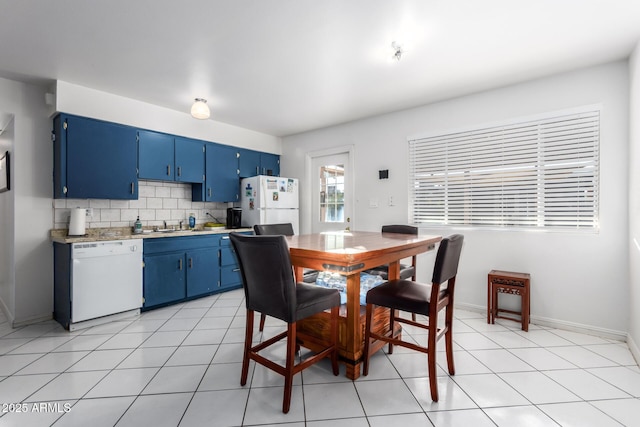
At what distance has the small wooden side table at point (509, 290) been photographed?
113 inches

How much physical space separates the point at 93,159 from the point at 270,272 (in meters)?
2.89

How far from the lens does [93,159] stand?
3283 mm

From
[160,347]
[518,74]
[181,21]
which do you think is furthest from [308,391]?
[518,74]

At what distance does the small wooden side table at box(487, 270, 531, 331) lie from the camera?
287cm

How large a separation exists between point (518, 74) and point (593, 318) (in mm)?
2473

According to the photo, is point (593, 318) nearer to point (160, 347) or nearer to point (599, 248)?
point (599, 248)

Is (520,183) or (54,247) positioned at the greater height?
(520,183)

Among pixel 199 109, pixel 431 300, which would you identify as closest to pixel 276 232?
pixel 199 109

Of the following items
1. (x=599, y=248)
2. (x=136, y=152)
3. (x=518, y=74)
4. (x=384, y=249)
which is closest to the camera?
(x=384, y=249)

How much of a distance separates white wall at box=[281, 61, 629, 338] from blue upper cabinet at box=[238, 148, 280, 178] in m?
2.21

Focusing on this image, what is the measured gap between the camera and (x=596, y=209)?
2770mm

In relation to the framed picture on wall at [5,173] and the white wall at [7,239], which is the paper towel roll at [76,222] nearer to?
the white wall at [7,239]

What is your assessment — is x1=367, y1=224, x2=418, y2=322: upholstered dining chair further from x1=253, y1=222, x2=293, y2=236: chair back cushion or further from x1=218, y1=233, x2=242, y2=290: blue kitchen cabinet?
x1=218, y1=233, x2=242, y2=290: blue kitchen cabinet

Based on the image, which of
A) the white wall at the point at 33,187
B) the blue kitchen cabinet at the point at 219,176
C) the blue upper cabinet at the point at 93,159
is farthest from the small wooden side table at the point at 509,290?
the white wall at the point at 33,187
